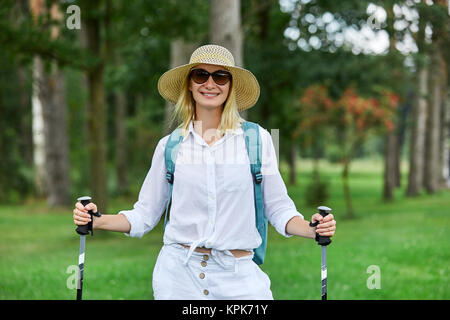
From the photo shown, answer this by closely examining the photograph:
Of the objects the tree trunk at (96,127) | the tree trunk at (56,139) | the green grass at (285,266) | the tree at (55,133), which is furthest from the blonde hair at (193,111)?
the tree trunk at (56,139)

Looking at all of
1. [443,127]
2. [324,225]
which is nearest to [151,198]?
[324,225]

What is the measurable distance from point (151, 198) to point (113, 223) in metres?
0.25

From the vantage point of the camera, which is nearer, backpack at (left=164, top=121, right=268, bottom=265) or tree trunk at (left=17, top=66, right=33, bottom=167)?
backpack at (left=164, top=121, right=268, bottom=265)

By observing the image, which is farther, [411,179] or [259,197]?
[411,179]

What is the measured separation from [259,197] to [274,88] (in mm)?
17230

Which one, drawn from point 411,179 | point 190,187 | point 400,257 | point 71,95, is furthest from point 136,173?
point 190,187

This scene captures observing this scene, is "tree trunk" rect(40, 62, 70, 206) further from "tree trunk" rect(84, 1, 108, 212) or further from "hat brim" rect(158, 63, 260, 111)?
"hat brim" rect(158, 63, 260, 111)

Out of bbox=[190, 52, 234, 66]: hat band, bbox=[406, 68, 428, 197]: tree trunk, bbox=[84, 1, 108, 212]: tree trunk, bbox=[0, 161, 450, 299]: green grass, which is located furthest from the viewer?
bbox=[406, 68, 428, 197]: tree trunk

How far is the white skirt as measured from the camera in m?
2.79

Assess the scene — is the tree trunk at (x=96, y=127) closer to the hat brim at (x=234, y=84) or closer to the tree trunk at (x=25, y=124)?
the hat brim at (x=234, y=84)

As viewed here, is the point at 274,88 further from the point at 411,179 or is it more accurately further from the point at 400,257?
the point at 400,257

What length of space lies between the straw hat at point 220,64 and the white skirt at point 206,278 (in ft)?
3.18

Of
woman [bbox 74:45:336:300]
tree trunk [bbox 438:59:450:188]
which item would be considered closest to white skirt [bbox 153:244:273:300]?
woman [bbox 74:45:336:300]
